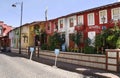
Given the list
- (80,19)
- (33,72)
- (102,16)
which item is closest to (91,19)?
(102,16)

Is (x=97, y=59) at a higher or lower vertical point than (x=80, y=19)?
lower

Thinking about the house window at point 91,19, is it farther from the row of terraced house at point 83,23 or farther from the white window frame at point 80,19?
the white window frame at point 80,19

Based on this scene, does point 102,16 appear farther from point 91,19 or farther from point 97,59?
point 97,59

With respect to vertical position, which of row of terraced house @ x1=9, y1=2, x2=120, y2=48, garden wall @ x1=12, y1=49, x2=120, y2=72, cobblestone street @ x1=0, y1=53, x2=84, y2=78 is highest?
row of terraced house @ x1=9, y1=2, x2=120, y2=48

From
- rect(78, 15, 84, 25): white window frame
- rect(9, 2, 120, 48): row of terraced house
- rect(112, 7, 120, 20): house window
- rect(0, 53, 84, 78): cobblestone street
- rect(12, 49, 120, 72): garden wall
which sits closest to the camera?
rect(0, 53, 84, 78): cobblestone street

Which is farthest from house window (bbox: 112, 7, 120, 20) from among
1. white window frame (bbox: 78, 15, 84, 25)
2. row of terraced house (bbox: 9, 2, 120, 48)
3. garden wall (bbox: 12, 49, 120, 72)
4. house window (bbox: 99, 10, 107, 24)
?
garden wall (bbox: 12, 49, 120, 72)

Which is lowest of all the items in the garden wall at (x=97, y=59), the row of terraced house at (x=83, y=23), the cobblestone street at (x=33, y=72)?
the cobblestone street at (x=33, y=72)

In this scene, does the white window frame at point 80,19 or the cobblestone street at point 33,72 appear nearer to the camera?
the cobblestone street at point 33,72

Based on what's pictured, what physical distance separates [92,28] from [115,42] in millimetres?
7335

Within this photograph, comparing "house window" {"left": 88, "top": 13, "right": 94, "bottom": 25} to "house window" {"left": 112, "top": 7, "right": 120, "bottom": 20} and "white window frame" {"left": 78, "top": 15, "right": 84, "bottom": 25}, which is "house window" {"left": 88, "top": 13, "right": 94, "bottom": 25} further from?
"house window" {"left": 112, "top": 7, "right": 120, "bottom": 20}

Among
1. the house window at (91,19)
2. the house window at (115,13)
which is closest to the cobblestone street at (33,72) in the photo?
the house window at (115,13)

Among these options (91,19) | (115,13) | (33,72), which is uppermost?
(115,13)

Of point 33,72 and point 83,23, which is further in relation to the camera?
point 83,23

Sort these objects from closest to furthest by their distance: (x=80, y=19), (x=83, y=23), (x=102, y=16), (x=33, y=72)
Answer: (x=33, y=72) < (x=102, y=16) < (x=83, y=23) < (x=80, y=19)
